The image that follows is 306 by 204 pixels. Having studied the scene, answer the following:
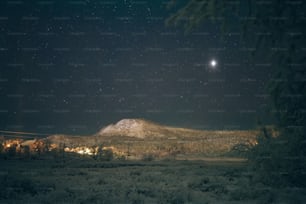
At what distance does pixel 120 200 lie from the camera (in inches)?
428

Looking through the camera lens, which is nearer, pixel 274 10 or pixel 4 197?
pixel 274 10

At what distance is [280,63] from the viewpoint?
10.9 meters

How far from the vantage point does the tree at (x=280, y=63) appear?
386 inches

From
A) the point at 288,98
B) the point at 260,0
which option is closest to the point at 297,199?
the point at 288,98

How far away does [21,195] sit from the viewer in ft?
38.0

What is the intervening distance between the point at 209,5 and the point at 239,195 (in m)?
6.31

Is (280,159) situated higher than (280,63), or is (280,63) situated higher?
(280,63)

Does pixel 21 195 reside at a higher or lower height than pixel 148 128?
lower

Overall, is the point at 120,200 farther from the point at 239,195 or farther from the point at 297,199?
the point at 297,199

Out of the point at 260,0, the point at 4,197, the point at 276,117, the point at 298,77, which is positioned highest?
the point at 260,0

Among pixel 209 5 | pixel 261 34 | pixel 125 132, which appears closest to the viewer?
pixel 209 5

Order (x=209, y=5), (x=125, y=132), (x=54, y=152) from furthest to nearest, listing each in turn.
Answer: (x=125, y=132) < (x=54, y=152) < (x=209, y=5)

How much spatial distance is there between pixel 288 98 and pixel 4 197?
9738mm

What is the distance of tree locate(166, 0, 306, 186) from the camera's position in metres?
9.81
